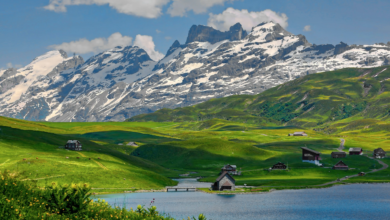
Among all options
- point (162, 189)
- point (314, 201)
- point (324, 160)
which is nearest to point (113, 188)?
point (162, 189)

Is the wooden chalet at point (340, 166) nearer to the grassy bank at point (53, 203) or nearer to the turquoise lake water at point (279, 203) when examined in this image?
the turquoise lake water at point (279, 203)

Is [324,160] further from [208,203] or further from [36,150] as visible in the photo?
[36,150]

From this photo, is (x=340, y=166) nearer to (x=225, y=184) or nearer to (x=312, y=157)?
(x=312, y=157)

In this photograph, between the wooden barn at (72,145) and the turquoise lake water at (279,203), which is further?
the wooden barn at (72,145)

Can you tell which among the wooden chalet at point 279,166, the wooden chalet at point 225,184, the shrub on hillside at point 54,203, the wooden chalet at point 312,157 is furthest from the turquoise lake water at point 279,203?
the wooden chalet at point 312,157

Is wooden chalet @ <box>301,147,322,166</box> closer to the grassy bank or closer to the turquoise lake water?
the turquoise lake water

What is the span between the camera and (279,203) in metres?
102

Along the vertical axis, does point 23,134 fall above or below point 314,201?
above

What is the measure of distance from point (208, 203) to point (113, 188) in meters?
30.6

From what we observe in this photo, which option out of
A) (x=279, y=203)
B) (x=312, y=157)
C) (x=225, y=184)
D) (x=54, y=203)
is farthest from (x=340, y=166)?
(x=54, y=203)

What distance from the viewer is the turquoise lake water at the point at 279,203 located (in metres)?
86.0

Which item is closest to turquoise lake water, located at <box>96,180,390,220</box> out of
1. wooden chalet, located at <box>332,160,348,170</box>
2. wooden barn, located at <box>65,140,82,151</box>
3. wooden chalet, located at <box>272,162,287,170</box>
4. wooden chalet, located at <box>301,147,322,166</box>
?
wooden chalet, located at <box>272,162,287,170</box>

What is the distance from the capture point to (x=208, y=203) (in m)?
104

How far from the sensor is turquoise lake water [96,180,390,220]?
3386 inches
